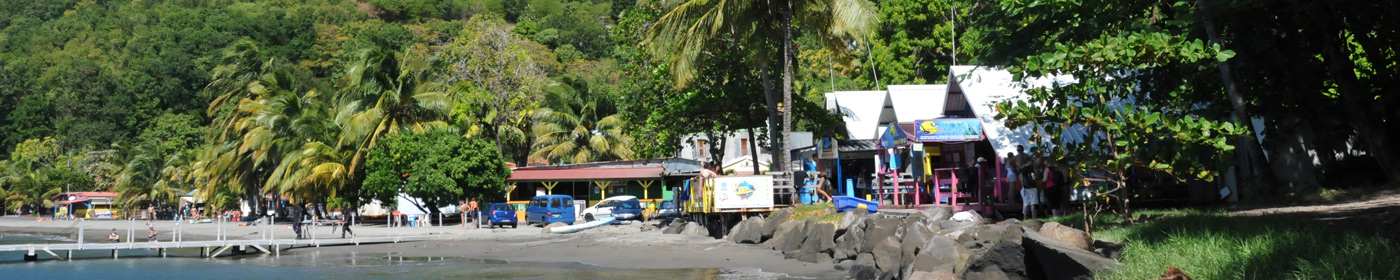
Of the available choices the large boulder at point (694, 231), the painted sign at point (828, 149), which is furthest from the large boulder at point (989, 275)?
the painted sign at point (828, 149)

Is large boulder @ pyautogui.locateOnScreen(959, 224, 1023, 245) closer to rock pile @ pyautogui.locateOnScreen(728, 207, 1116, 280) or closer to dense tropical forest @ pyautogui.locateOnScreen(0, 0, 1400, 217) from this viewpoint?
rock pile @ pyautogui.locateOnScreen(728, 207, 1116, 280)

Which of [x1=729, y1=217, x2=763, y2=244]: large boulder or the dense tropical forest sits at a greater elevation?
the dense tropical forest

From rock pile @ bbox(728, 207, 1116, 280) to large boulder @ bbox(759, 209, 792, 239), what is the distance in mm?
20

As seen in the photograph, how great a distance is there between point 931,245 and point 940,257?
44 centimetres

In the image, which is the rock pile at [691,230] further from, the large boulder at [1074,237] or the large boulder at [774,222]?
the large boulder at [1074,237]

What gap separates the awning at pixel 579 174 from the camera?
4281 cm

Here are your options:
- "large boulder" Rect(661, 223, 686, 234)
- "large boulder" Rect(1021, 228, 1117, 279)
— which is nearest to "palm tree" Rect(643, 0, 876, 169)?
"large boulder" Rect(661, 223, 686, 234)

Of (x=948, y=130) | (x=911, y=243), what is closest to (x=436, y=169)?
(x=948, y=130)

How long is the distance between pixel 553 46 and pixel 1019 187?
7390 centimetres

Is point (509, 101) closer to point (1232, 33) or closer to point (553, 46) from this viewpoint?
point (1232, 33)

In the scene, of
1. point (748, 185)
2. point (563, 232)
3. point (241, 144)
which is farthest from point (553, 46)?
point (748, 185)

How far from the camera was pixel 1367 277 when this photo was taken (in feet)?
23.1

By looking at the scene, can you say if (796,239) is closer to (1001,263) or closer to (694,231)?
(694,231)

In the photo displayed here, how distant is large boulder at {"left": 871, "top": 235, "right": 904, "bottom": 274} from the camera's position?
14.2 meters
